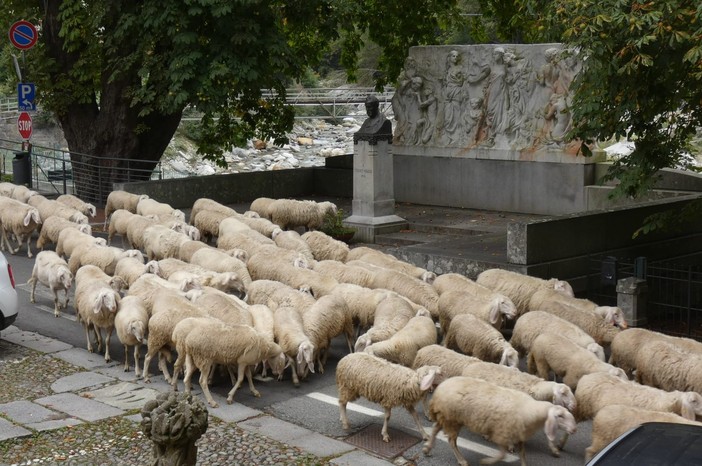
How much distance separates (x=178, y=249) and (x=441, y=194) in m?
8.81

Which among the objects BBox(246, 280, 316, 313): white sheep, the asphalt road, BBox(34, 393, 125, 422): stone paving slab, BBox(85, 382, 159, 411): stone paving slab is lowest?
the asphalt road

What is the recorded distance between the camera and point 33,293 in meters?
15.7

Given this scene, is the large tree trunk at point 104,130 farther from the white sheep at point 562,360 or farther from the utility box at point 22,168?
the white sheep at point 562,360

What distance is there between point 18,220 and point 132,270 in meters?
5.29

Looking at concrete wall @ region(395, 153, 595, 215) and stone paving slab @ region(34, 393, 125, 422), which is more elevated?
concrete wall @ region(395, 153, 595, 215)

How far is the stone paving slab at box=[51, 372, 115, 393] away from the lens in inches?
459

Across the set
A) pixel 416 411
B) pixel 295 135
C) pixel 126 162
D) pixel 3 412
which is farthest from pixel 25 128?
pixel 295 135

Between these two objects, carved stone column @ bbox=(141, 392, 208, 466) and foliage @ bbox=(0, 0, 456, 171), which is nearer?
carved stone column @ bbox=(141, 392, 208, 466)

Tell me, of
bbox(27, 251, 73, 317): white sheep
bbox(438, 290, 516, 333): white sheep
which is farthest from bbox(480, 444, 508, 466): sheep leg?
bbox(27, 251, 73, 317): white sheep

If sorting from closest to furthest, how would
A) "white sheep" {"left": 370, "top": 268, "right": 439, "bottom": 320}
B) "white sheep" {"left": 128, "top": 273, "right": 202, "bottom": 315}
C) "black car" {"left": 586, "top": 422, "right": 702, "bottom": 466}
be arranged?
"black car" {"left": 586, "top": 422, "right": 702, "bottom": 466} < "white sheep" {"left": 128, "top": 273, "right": 202, "bottom": 315} < "white sheep" {"left": 370, "top": 268, "right": 439, "bottom": 320}

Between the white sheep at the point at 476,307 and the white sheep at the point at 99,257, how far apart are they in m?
4.89

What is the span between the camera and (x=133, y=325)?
12.1 m

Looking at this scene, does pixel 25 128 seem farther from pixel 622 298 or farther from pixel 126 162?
pixel 622 298

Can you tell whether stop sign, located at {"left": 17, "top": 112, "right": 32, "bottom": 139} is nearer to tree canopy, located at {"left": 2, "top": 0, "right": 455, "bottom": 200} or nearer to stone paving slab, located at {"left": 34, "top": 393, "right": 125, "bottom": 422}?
tree canopy, located at {"left": 2, "top": 0, "right": 455, "bottom": 200}
